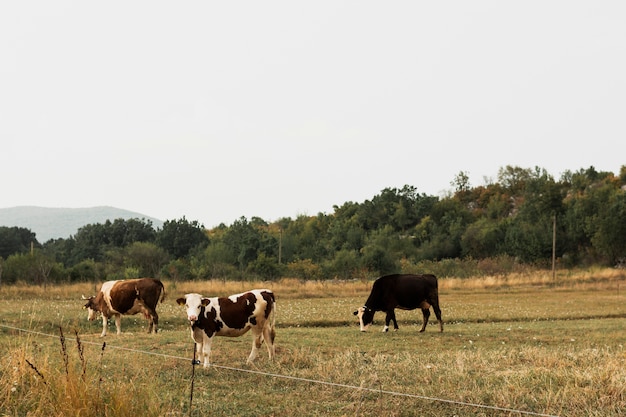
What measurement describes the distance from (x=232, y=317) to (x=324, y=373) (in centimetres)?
341

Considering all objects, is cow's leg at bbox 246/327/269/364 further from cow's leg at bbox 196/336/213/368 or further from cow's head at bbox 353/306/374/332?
cow's head at bbox 353/306/374/332

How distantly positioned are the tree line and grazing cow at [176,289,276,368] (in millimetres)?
42012

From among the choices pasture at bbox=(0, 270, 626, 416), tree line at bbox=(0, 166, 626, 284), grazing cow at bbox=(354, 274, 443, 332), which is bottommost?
pasture at bbox=(0, 270, 626, 416)

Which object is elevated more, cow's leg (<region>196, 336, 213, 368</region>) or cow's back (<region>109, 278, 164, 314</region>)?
cow's back (<region>109, 278, 164, 314</region>)

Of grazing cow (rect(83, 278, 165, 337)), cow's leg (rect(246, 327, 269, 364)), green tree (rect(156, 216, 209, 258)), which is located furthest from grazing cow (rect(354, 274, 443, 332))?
green tree (rect(156, 216, 209, 258))

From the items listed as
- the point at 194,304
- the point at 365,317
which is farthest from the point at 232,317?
the point at 365,317

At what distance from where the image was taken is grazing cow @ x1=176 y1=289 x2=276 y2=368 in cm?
1423

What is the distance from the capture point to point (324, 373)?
1209 cm

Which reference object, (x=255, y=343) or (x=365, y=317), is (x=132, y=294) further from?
(x=255, y=343)

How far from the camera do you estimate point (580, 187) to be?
401 ft

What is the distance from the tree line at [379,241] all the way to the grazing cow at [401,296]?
3424 centimetres

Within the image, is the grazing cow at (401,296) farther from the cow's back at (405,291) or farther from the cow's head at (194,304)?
the cow's head at (194,304)

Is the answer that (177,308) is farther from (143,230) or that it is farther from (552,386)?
(143,230)

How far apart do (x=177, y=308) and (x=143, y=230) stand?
68.0 metres
